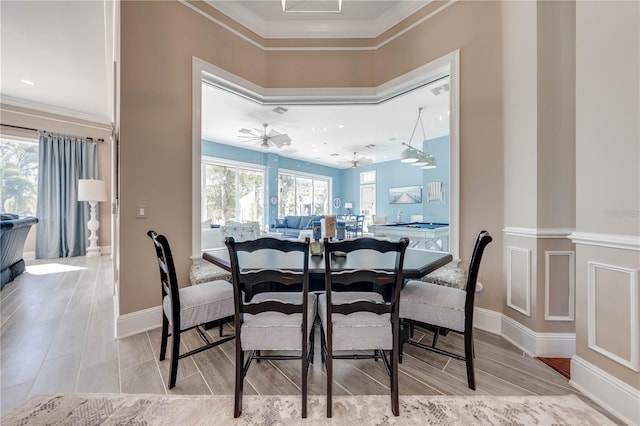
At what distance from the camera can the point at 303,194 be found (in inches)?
416

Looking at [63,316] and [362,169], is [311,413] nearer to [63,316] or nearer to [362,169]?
[63,316]

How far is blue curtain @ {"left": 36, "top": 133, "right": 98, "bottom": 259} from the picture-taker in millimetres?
5387

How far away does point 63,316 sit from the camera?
266 cm

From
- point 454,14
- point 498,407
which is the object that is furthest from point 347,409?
point 454,14

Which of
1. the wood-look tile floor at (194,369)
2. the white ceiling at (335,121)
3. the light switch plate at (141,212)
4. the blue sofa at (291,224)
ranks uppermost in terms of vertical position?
the white ceiling at (335,121)

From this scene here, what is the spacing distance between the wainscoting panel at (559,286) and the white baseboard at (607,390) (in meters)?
0.42

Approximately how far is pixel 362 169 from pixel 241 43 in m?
8.46

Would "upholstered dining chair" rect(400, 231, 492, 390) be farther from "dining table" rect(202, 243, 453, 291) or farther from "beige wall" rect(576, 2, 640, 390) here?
"beige wall" rect(576, 2, 640, 390)

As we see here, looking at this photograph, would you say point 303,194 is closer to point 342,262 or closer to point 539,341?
point 342,262

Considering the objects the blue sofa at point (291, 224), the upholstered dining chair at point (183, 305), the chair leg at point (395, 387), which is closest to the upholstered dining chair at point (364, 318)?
the chair leg at point (395, 387)

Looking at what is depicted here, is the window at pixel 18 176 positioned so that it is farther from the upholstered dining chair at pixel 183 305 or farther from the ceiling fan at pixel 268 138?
the upholstered dining chair at pixel 183 305

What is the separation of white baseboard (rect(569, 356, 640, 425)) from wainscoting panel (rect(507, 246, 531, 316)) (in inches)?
19.3

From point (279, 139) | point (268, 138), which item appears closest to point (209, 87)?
point (268, 138)

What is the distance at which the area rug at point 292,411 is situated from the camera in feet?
4.47
